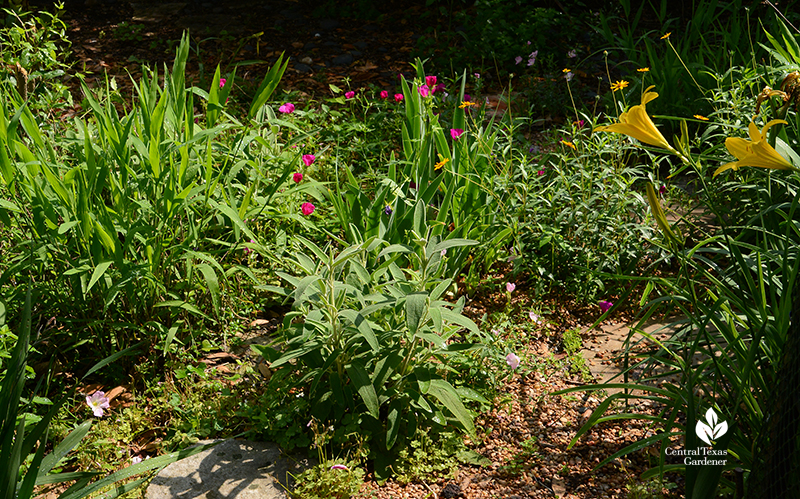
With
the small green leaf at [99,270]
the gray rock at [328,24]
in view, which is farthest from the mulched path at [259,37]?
the small green leaf at [99,270]

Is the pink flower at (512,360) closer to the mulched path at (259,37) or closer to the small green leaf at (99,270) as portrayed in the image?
the small green leaf at (99,270)

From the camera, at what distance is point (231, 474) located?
6.62 feet

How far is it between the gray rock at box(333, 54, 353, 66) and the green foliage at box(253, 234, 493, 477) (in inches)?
136

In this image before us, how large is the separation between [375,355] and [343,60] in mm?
3737

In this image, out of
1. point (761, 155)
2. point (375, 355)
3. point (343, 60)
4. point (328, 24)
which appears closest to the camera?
point (761, 155)

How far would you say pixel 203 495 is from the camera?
76.7 inches

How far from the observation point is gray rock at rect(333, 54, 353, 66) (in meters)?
5.27

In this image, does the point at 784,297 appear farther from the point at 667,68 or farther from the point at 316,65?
the point at 316,65

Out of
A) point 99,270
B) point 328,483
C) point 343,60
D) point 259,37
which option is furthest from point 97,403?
point 259,37

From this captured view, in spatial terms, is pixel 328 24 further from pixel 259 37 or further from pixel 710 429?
pixel 710 429

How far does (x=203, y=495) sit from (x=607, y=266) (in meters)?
1.94

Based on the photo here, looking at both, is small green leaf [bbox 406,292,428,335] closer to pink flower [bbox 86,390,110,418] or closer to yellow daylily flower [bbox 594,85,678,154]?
yellow daylily flower [bbox 594,85,678,154]

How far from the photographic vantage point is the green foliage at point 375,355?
1.99 m

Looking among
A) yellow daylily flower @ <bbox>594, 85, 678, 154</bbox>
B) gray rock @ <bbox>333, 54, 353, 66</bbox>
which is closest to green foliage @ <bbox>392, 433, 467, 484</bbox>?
yellow daylily flower @ <bbox>594, 85, 678, 154</bbox>
